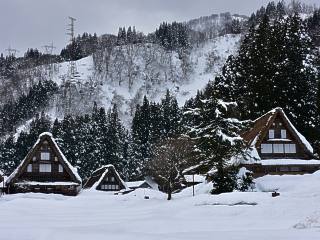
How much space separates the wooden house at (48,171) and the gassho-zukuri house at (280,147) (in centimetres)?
2571

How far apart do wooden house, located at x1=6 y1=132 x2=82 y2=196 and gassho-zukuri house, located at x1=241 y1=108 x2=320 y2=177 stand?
84.4 ft

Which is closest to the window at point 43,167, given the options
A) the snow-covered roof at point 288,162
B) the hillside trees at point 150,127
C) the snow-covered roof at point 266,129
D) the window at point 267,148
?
the snow-covered roof at point 266,129

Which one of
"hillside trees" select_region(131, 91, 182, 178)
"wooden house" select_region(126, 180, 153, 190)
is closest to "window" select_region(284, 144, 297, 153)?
"wooden house" select_region(126, 180, 153, 190)

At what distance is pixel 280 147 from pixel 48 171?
103ft

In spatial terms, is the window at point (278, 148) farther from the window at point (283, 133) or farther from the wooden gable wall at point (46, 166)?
the wooden gable wall at point (46, 166)

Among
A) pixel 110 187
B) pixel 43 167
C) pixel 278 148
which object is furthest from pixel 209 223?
pixel 110 187

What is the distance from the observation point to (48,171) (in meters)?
63.5

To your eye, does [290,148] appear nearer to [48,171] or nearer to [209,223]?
[209,223]

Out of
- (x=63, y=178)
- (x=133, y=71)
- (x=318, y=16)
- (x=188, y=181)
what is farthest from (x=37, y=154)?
(x=133, y=71)

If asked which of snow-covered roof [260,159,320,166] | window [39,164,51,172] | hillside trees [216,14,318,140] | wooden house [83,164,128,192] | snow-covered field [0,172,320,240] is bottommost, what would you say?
wooden house [83,164,128,192]

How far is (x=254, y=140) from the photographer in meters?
47.3

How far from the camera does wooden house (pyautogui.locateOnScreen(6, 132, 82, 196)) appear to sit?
6250 cm

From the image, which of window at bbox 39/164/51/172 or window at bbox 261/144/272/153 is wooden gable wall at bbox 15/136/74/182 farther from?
window at bbox 261/144/272/153

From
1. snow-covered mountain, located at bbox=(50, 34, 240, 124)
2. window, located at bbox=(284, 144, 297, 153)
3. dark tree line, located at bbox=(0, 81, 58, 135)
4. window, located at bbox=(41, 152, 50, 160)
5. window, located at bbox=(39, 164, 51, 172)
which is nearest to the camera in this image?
window, located at bbox=(284, 144, 297, 153)
